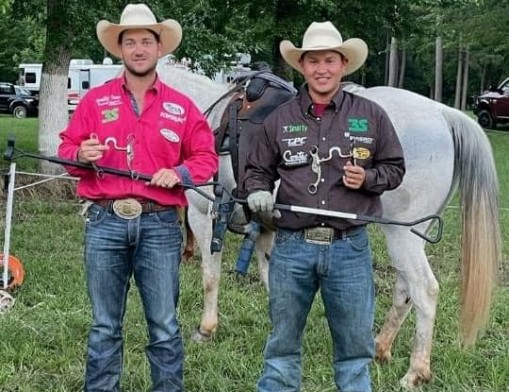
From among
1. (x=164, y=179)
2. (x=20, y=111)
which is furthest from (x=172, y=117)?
(x=20, y=111)

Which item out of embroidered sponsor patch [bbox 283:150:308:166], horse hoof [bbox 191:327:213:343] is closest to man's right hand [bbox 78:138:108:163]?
embroidered sponsor patch [bbox 283:150:308:166]

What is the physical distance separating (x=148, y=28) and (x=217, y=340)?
2.14 m

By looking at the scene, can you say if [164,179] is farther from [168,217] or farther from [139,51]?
[139,51]

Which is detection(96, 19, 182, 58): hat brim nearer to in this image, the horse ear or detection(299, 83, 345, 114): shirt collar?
detection(299, 83, 345, 114): shirt collar

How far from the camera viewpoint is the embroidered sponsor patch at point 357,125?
286 centimetres

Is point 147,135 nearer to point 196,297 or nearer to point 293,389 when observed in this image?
point 293,389

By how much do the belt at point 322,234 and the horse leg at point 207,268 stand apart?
1.79m

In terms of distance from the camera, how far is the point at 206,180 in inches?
125

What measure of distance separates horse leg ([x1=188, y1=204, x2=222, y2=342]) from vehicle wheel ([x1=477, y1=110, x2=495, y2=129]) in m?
22.4

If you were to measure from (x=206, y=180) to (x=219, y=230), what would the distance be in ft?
1.91

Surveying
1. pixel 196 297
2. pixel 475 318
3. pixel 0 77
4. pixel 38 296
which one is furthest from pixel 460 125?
pixel 0 77

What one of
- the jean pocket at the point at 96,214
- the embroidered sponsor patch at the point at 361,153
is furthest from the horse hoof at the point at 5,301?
the embroidered sponsor patch at the point at 361,153

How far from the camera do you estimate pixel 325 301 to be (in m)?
3.00

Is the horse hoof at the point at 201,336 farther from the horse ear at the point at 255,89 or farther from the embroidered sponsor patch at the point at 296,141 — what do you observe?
the embroidered sponsor patch at the point at 296,141
